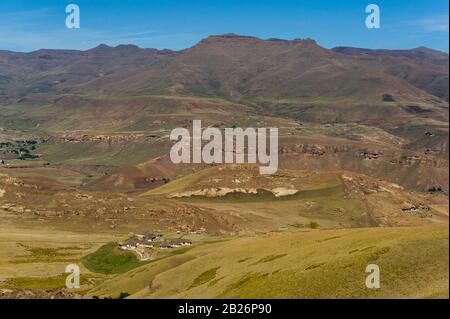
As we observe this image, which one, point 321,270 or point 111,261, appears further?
point 111,261

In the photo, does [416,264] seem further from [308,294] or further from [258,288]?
[258,288]

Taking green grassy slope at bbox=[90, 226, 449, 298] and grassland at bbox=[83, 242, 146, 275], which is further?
grassland at bbox=[83, 242, 146, 275]

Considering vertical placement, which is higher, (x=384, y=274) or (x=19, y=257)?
(x=384, y=274)

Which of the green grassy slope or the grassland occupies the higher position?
the green grassy slope

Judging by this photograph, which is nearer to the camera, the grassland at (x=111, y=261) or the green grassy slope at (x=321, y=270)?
the green grassy slope at (x=321, y=270)

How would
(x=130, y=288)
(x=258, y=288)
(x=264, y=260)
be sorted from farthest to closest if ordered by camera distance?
1. (x=130, y=288)
2. (x=264, y=260)
3. (x=258, y=288)

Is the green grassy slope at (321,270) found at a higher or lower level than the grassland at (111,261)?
higher

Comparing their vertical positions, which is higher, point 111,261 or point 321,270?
point 321,270
